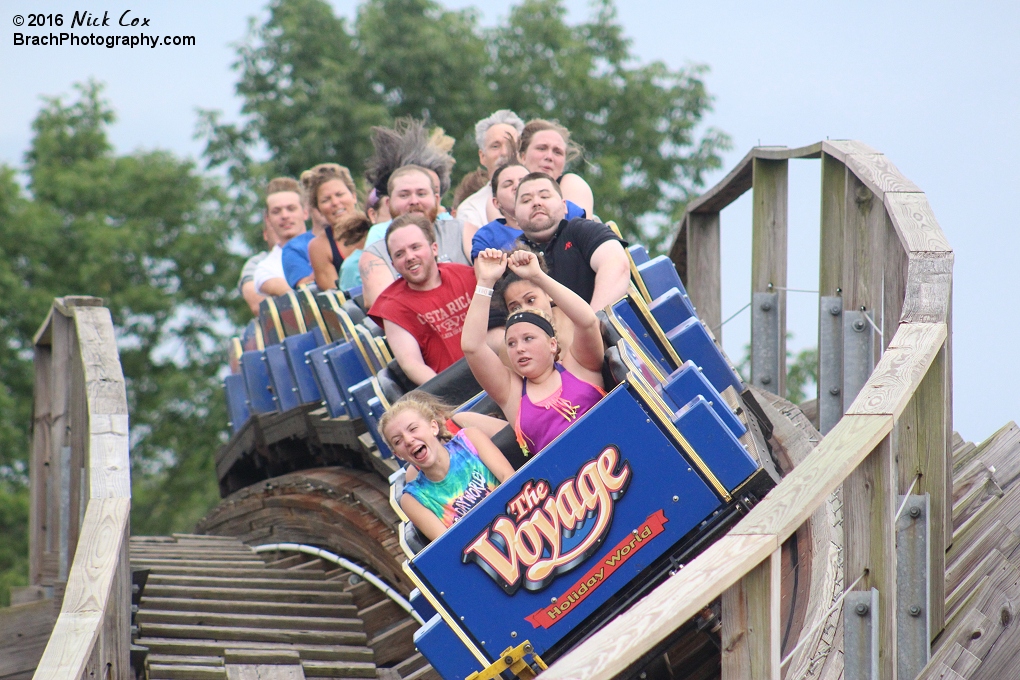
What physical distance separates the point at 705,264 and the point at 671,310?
203 centimetres

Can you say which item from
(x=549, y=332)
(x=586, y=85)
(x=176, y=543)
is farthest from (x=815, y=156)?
(x=586, y=85)

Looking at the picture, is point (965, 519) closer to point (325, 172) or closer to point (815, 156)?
point (815, 156)

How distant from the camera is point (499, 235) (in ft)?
14.9

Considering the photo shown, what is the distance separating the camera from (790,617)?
9.78 feet

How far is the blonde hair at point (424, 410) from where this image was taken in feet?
11.9

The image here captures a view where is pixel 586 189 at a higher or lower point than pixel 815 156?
higher

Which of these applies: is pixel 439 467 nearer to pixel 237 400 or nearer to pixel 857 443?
pixel 857 443

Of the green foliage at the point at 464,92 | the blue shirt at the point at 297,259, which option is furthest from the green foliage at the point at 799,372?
the blue shirt at the point at 297,259

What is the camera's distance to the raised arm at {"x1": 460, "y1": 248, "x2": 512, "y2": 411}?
361cm

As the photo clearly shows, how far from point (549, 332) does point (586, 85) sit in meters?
13.2

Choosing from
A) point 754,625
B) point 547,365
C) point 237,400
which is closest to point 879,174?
point 547,365

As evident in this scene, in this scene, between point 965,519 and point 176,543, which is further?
point 176,543

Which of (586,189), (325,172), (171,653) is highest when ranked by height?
(325,172)

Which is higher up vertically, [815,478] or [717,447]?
[717,447]
